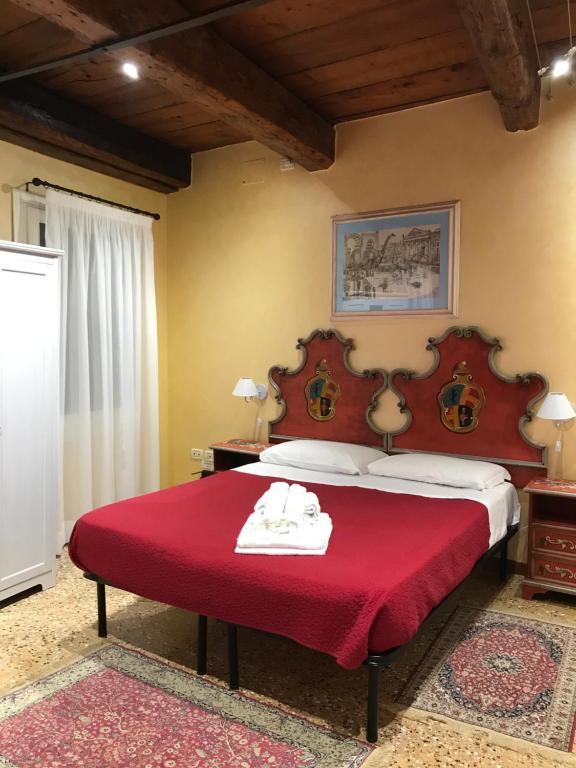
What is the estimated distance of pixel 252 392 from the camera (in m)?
4.24

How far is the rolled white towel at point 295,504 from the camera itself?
2.49m

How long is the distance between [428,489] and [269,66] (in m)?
2.38

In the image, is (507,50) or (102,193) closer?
(507,50)

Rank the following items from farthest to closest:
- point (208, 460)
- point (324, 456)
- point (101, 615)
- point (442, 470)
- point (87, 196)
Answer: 1. point (208, 460)
2. point (87, 196)
3. point (324, 456)
4. point (442, 470)
5. point (101, 615)

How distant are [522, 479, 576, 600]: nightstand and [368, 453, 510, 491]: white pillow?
21 centimetres

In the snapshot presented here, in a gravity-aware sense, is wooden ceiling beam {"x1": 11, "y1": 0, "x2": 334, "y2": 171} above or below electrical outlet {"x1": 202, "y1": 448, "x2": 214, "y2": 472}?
above

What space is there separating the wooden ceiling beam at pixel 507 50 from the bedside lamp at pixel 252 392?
227cm

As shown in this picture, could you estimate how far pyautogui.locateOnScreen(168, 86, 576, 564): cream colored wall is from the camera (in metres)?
3.40

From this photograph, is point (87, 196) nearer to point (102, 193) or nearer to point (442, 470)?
point (102, 193)

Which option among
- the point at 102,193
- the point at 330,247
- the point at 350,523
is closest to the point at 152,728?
the point at 350,523

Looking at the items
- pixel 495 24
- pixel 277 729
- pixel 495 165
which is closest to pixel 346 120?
pixel 495 165

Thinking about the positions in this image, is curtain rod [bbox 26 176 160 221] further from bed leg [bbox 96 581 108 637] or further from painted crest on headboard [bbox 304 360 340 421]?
bed leg [bbox 96 581 108 637]

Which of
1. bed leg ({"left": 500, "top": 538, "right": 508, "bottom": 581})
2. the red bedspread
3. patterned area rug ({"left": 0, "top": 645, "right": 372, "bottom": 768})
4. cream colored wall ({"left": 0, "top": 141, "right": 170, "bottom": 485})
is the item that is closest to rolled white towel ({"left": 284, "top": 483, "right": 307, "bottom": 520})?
the red bedspread

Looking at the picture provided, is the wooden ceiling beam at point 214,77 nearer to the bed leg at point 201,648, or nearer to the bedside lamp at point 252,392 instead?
the bedside lamp at point 252,392
